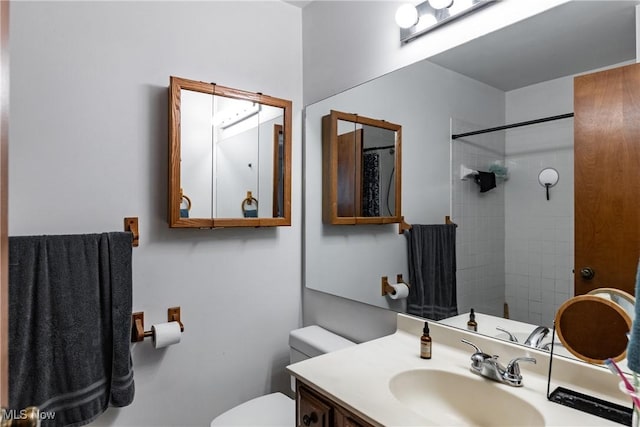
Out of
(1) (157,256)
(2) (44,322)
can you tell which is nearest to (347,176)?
(1) (157,256)

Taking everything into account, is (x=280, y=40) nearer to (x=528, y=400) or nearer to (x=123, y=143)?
(x=123, y=143)

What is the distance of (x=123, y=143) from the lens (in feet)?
4.98

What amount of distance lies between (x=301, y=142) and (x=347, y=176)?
Result: 0.40m

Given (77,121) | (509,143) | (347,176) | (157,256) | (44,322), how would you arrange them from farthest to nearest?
(347,176)
(157,256)
(77,121)
(44,322)
(509,143)

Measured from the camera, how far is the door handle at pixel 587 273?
3.29 ft

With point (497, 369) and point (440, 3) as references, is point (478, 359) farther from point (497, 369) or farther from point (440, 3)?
point (440, 3)

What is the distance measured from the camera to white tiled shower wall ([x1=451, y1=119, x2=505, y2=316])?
1188 millimetres

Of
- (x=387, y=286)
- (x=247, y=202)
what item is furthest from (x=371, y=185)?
(x=247, y=202)

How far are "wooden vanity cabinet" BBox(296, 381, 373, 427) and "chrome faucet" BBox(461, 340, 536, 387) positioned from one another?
413 millimetres

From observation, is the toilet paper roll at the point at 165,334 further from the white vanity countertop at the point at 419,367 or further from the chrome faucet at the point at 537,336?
the chrome faucet at the point at 537,336

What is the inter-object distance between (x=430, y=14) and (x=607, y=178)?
86 cm

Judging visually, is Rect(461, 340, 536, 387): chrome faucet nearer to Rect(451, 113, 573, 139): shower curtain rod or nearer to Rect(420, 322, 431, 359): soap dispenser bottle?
Rect(420, 322, 431, 359): soap dispenser bottle

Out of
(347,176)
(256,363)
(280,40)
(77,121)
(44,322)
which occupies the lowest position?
(256,363)

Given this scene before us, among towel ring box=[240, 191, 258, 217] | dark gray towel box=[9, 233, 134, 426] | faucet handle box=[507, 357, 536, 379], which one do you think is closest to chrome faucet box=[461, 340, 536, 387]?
faucet handle box=[507, 357, 536, 379]
